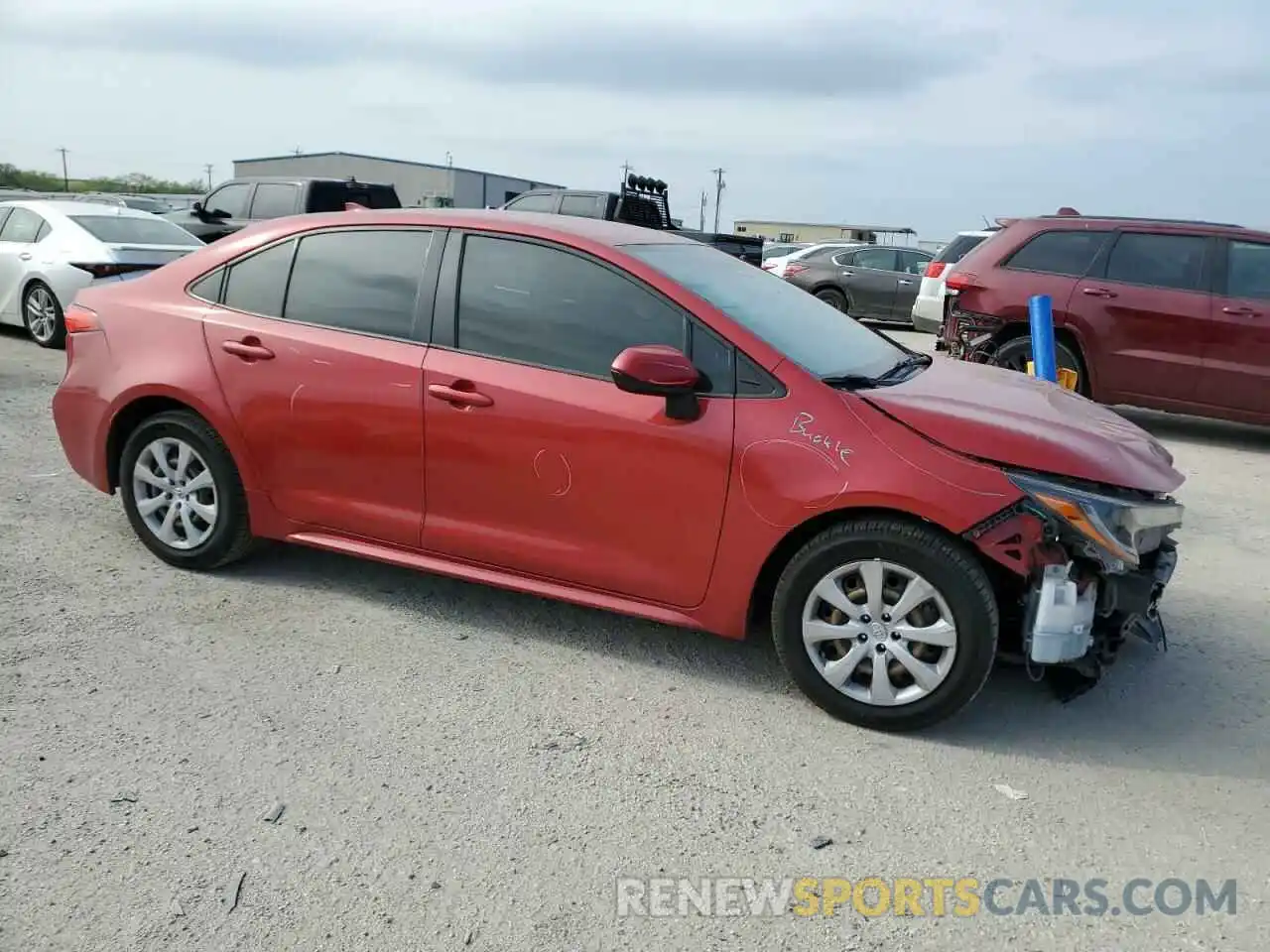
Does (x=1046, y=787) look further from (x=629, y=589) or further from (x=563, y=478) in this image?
(x=563, y=478)

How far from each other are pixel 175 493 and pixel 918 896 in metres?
3.48

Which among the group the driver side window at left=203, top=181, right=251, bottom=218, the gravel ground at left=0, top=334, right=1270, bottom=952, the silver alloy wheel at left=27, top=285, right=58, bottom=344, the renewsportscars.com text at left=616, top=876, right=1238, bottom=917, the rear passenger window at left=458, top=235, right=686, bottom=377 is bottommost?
the renewsportscars.com text at left=616, top=876, right=1238, bottom=917

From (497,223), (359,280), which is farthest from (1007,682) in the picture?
(359,280)

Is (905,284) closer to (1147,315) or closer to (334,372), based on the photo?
(1147,315)

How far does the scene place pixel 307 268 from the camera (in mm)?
4410

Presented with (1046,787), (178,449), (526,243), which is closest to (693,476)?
(526,243)

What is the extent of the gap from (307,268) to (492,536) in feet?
4.74

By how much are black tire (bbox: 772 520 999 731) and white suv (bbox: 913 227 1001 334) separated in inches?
310

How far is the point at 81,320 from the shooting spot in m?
4.80

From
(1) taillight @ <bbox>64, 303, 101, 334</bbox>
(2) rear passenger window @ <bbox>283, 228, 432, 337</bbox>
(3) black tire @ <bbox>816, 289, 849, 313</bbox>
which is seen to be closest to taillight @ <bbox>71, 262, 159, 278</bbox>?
(1) taillight @ <bbox>64, 303, 101, 334</bbox>

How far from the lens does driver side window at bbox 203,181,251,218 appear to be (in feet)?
46.9

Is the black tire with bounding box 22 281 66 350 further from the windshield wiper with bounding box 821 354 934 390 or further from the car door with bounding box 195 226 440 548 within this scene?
the windshield wiper with bounding box 821 354 934 390

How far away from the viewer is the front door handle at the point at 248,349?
4.32m

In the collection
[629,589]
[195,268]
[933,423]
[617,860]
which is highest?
[195,268]
